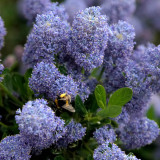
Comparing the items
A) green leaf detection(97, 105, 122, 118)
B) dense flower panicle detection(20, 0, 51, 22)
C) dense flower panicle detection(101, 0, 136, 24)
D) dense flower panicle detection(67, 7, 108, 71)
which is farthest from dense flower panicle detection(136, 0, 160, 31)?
green leaf detection(97, 105, 122, 118)

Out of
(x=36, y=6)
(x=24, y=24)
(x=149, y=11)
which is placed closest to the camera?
(x=36, y=6)

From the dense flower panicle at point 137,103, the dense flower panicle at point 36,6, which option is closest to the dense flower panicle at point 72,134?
the dense flower panicle at point 137,103

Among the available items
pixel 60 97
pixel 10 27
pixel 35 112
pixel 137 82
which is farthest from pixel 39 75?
pixel 10 27

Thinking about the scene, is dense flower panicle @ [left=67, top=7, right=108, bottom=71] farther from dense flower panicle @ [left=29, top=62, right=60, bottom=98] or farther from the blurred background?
the blurred background

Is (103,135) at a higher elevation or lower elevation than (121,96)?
lower

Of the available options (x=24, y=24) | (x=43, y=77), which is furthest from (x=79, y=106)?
(x=24, y=24)

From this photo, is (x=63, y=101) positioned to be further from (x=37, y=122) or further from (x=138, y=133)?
(x=138, y=133)

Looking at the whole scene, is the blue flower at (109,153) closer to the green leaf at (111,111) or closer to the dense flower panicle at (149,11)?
the green leaf at (111,111)

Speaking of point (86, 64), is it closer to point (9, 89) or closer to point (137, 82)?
point (137, 82)
